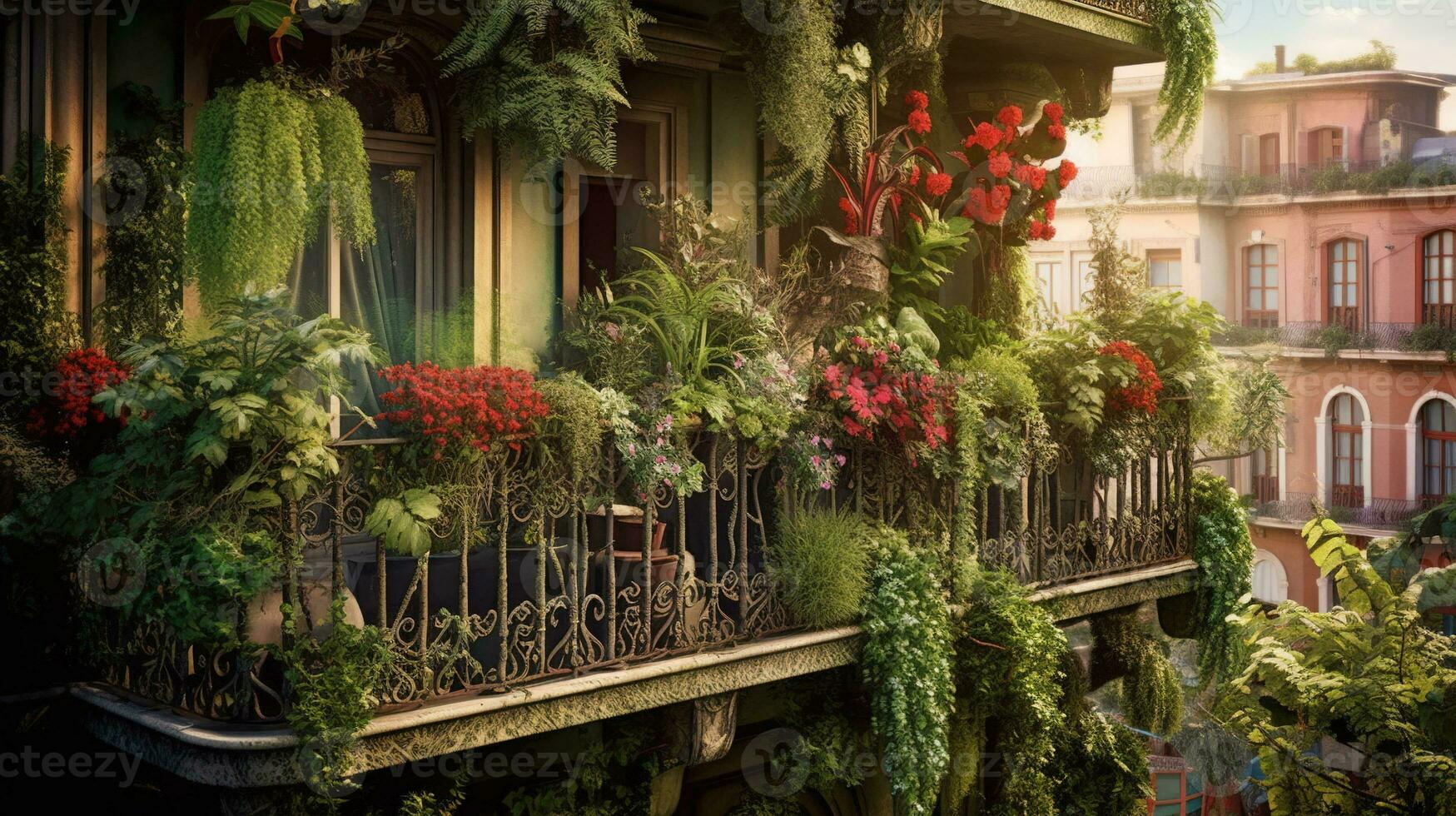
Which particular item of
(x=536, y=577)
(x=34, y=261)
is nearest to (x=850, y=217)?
(x=536, y=577)

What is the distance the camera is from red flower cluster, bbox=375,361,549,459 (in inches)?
269

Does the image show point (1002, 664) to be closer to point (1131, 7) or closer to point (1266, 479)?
point (1131, 7)

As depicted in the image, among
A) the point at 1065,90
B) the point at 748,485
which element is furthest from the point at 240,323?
the point at 1065,90

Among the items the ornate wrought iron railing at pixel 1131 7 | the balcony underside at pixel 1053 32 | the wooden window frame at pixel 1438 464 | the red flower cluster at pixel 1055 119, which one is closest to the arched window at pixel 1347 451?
the wooden window frame at pixel 1438 464

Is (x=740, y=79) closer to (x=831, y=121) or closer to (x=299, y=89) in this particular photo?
(x=831, y=121)

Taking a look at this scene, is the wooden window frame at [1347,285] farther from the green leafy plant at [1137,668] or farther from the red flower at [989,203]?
the red flower at [989,203]

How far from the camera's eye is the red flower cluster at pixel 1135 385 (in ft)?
35.0

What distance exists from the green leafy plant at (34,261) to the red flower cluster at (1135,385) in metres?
6.76

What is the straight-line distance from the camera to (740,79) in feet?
35.2

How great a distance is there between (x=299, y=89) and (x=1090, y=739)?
24.5ft

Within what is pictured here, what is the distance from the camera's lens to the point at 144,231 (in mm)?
7578

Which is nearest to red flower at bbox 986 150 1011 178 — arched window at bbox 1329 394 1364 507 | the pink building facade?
the pink building facade

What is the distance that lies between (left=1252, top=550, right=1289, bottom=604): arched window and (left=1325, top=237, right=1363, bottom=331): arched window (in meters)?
5.42

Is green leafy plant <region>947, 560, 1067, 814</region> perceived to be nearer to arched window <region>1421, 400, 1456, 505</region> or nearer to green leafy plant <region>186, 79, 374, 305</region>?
green leafy plant <region>186, 79, 374, 305</region>
